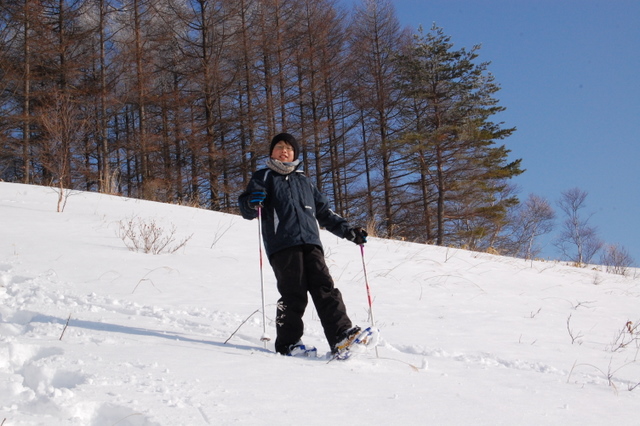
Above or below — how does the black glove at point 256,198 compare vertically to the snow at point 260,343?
above

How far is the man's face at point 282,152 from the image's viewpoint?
336 cm

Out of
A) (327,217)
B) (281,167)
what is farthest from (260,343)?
(281,167)

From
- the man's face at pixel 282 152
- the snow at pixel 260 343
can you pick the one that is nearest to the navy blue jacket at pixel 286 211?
the man's face at pixel 282 152

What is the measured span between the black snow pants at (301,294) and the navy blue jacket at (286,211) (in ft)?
0.24

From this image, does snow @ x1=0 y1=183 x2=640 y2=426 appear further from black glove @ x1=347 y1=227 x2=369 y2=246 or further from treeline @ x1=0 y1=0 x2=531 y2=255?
treeline @ x1=0 y1=0 x2=531 y2=255

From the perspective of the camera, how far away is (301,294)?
304 centimetres

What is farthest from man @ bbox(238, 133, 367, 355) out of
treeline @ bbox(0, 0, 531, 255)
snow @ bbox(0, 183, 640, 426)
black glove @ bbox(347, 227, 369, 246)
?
treeline @ bbox(0, 0, 531, 255)

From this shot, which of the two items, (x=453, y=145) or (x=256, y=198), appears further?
(x=453, y=145)

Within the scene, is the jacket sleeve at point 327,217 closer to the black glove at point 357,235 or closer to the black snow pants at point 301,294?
the black glove at point 357,235

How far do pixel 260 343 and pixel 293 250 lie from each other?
24.9 inches

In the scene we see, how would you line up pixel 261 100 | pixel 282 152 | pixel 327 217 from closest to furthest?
pixel 282 152, pixel 327 217, pixel 261 100

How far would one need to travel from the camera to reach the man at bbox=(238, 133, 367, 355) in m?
2.95

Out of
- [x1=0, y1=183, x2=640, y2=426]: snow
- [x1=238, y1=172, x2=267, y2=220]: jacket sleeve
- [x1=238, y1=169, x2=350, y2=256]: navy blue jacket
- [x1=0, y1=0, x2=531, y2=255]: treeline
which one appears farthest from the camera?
[x1=0, y1=0, x2=531, y2=255]: treeline

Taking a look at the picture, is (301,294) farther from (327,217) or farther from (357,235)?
(327,217)
